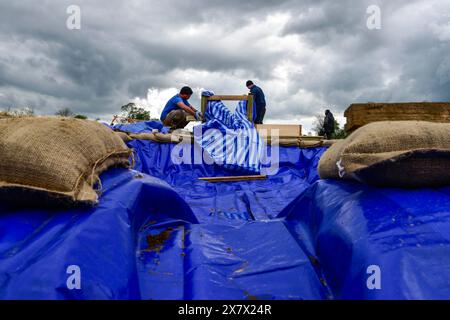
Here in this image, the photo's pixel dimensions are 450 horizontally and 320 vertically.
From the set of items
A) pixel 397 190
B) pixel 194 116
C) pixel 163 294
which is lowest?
pixel 163 294

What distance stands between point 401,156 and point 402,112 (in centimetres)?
97

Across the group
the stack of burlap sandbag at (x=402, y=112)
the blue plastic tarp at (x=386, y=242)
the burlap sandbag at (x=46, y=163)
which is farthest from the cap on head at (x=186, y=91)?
the blue plastic tarp at (x=386, y=242)

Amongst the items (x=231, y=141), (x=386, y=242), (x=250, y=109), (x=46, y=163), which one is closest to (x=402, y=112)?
(x=386, y=242)

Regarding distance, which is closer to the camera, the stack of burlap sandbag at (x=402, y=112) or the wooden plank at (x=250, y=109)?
the stack of burlap sandbag at (x=402, y=112)

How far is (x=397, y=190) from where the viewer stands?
1436 mm

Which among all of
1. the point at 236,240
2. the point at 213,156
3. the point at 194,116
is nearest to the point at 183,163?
the point at 213,156

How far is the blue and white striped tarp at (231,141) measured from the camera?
4305 mm

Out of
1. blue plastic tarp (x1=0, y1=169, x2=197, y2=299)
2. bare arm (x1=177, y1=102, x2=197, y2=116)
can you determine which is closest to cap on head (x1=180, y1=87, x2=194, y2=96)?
bare arm (x1=177, y1=102, x2=197, y2=116)

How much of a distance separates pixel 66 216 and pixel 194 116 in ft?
14.7

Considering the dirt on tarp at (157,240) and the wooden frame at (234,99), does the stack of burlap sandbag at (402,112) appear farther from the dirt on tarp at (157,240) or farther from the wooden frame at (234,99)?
the wooden frame at (234,99)

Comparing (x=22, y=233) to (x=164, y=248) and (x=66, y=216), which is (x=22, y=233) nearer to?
(x=66, y=216)

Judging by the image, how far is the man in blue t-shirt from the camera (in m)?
5.62

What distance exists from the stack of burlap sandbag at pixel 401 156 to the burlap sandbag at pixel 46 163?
45.0 inches

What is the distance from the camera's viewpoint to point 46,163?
1.36m
